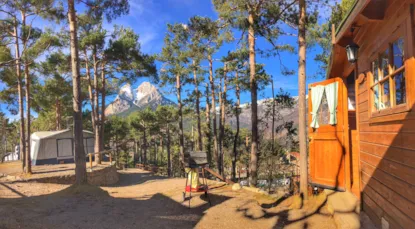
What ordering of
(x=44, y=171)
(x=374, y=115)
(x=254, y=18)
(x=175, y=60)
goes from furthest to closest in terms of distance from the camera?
(x=175, y=60), (x=44, y=171), (x=254, y=18), (x=374, y=115)

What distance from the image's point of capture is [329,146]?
5.82 metres

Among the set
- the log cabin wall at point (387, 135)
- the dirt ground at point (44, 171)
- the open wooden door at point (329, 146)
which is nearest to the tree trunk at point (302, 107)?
the open wooden door at point (329, 146)

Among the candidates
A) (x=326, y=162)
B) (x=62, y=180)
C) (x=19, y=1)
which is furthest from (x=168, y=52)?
(x=326, y=162)

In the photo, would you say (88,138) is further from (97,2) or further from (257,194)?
(257,194)

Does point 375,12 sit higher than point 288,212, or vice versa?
point 375,12

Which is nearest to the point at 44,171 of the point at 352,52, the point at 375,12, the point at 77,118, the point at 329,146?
the point at 77,118

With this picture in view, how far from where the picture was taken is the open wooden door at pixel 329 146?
5.55 m

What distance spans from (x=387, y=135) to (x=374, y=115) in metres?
0.55

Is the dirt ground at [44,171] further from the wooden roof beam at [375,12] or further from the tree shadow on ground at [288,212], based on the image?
the wooden roof beam at [375,12]

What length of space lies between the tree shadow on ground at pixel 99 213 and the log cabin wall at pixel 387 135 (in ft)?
10.1

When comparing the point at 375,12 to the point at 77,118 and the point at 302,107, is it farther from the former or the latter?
the point at 77,118

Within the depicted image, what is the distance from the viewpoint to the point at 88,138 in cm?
2261

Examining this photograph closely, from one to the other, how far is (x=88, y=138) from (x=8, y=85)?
707 cm

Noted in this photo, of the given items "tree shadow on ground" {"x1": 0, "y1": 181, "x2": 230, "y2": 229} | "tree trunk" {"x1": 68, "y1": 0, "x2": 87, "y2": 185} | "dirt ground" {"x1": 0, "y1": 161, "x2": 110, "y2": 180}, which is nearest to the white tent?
"dirt ground" {"x1": 0, "y1": 161, "x2": 110, "y2": 180}
